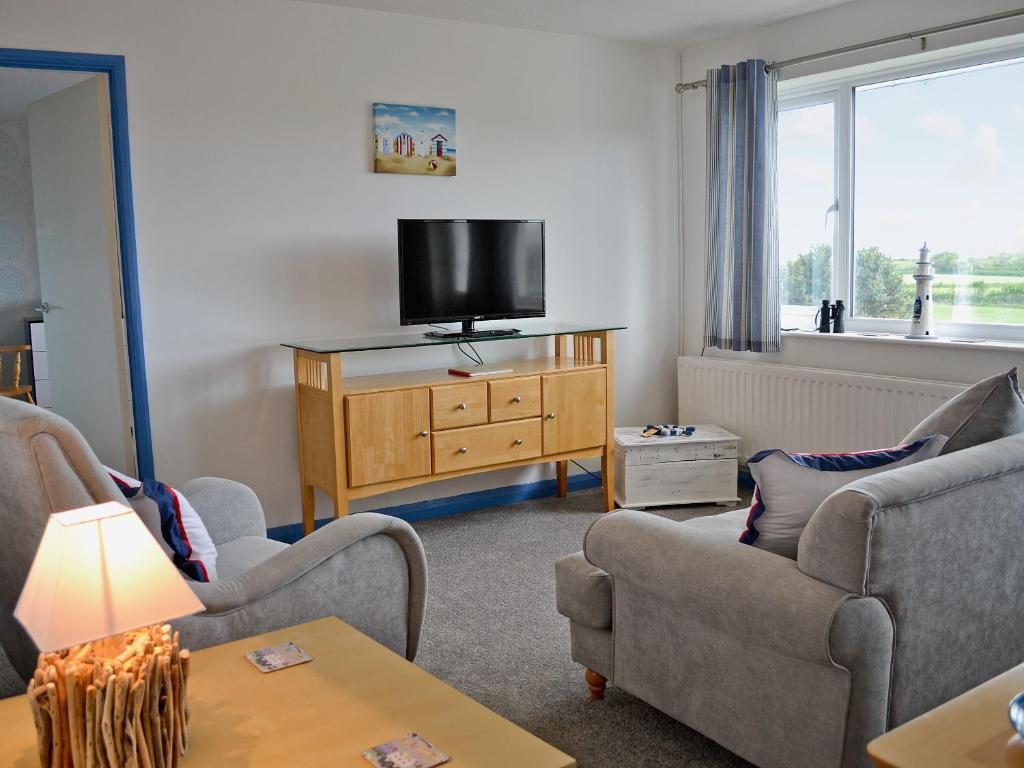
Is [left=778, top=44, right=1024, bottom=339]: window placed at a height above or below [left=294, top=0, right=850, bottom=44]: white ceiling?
below

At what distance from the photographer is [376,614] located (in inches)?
99.9

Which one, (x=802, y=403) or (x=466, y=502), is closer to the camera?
(x=802, y=403)

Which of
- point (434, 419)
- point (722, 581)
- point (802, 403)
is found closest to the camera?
point (722, 581)

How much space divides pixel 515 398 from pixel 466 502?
720mm

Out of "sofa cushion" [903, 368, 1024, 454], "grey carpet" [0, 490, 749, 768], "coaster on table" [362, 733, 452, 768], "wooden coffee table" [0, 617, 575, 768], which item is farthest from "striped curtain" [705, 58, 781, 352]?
"coaster on table" [362, 733, 452, 768]

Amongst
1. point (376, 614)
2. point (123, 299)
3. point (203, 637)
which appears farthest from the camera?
point (123, 299)

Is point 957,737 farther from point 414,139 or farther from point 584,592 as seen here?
point 414,139

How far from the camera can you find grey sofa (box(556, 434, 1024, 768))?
2.03 m

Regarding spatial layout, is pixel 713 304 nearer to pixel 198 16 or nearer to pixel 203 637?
pixel 198 16

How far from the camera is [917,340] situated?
435 cm

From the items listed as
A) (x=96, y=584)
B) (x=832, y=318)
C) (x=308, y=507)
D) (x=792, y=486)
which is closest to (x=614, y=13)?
(x=832, y=318)

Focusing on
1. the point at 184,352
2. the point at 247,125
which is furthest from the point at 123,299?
the point at 247,125

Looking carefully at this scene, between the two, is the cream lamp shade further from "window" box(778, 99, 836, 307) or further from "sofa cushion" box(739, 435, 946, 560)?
"window" box(778, 99, 836, 307)

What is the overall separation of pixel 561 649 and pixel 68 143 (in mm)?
3131
